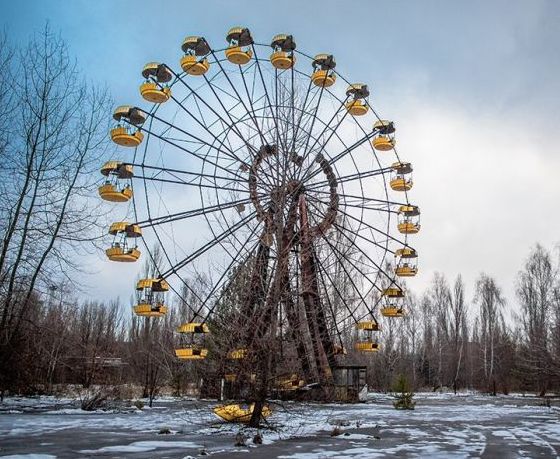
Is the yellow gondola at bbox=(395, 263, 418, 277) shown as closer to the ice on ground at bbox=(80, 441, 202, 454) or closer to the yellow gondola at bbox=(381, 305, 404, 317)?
the yellow gondola at bbox=(381, 305, 404, 317)

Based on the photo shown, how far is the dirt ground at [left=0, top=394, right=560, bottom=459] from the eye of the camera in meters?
8.76

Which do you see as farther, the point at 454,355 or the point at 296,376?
the point at 454,355

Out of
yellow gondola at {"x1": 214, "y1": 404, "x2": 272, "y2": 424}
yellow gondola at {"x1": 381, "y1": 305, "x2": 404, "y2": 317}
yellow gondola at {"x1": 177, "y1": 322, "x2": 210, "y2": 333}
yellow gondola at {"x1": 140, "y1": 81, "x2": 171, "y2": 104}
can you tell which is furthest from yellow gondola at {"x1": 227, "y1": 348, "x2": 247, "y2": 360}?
yellow gondola at {"x1": 381, "y1": 305, "x2": 404, "y2": 317}

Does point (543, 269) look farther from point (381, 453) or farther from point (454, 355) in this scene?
point (381, 453)

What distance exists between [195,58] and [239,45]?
170cm

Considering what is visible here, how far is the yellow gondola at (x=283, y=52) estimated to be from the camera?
17906mm

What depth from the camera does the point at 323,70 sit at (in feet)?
63.8

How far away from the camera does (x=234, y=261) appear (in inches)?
674

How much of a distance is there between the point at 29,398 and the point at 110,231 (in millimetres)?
8427

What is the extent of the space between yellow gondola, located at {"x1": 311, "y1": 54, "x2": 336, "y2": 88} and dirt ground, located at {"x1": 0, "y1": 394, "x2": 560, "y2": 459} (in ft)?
36.5

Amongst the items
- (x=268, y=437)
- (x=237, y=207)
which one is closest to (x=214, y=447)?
(x=268, y=437)

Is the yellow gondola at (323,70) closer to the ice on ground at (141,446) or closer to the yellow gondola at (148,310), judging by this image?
the yellow gondola at (148,310)

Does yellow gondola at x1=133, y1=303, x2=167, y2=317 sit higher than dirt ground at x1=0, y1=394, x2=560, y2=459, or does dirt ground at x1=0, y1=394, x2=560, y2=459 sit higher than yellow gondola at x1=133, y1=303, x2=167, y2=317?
yellow gondola at x1=133, y1=303, x2=167, y2=317

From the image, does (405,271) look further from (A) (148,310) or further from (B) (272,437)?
(B) (272,437)
